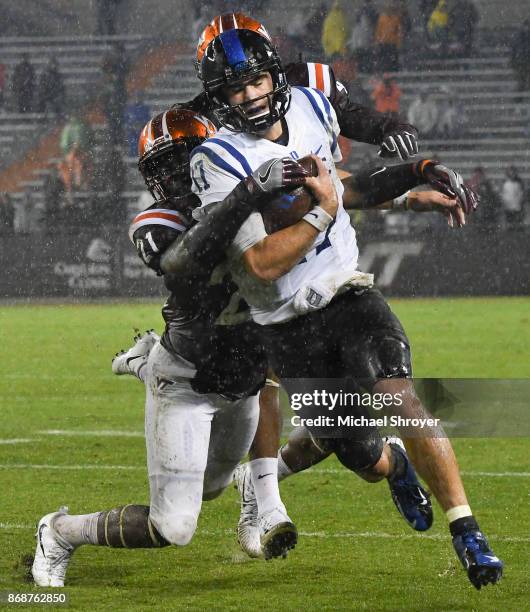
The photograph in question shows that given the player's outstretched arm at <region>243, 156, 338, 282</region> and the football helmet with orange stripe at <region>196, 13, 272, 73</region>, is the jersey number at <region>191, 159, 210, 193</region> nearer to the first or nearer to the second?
the player's outstretched arm at <region>243, 156, 338, 282</region>

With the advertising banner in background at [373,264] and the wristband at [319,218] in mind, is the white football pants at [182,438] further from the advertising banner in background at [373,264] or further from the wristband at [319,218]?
the advertising banner in background at [373,264]

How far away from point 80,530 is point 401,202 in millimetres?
1304

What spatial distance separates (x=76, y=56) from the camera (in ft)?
58.6

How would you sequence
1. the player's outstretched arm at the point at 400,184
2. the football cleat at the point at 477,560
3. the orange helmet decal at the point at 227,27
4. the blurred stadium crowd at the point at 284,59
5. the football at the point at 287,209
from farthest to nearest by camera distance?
the blurred stadium crowd at the point at 284,59 → the orange helmet decal at the point at 227,27 → the player's outstretched arm at the point at 400,184 → the football at the point at 287,209 → the football cleat at the point at 477,560

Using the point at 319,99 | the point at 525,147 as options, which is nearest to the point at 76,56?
the point at 525,147

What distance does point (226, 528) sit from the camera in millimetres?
4262

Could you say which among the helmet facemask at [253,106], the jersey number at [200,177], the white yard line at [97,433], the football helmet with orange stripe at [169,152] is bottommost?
the white yard line at [97,433]

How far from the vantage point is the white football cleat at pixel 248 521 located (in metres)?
3.75

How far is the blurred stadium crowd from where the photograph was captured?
52.3 ft


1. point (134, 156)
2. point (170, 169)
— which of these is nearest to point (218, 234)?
point (170, 169)

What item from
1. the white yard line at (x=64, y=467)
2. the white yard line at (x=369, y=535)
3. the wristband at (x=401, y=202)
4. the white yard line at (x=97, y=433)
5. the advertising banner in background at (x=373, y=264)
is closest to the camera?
the wristband at (x=401, y=202)

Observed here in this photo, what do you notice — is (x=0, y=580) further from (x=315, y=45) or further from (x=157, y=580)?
(x=315, y=45)

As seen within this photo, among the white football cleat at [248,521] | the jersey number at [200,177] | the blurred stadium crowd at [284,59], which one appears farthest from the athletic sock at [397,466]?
the blurred stadium crowd at [284,59]

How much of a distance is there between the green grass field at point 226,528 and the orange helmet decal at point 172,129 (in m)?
1.19
